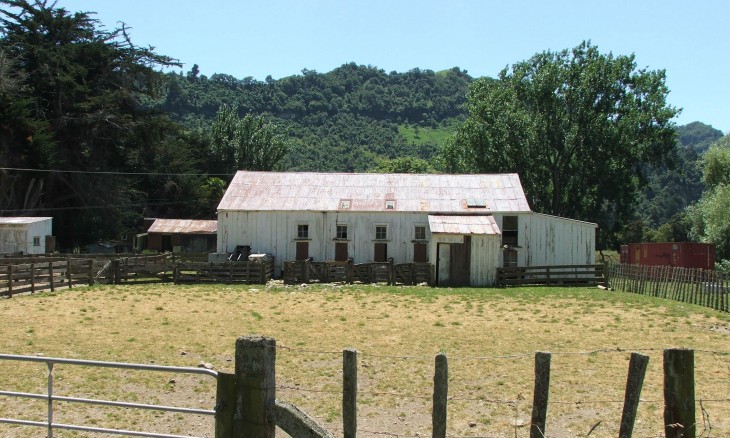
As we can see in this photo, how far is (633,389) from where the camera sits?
7320 mm

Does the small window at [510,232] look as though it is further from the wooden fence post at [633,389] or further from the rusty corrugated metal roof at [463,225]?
the wooden fence post at [633,389]

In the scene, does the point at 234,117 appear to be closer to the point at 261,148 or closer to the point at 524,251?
the point at 261,148

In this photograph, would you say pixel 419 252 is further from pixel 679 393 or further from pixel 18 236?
pixel 679 393

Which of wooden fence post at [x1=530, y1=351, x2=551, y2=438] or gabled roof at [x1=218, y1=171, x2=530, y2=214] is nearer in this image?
wooden fence post at [x1=530, y1=351, x2=551, y2=438]

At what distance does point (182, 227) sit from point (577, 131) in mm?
31146

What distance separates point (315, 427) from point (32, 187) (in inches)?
2000

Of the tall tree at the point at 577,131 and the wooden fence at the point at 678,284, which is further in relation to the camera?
the tall tree at the point at 577,131

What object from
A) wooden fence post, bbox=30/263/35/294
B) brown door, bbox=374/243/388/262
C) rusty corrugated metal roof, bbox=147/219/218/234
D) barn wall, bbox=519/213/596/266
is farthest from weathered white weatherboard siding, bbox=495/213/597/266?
rusty corrugated metal roof, bbox=147/219/218/234

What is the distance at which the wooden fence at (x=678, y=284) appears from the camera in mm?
24125

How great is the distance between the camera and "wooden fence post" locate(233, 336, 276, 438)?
6.14 meters

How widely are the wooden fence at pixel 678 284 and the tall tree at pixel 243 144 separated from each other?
46.6 m

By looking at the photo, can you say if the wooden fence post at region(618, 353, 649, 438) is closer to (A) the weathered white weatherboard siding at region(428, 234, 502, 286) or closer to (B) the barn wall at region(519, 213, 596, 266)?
(A) the weathered white weatherboard siding at region(428, 234, 502, 286)

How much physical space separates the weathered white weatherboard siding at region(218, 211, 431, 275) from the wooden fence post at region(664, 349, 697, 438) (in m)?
29.8

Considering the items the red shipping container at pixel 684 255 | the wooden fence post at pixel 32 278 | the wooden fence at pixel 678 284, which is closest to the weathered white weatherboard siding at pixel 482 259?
the wooden fence at pixel 678 284
